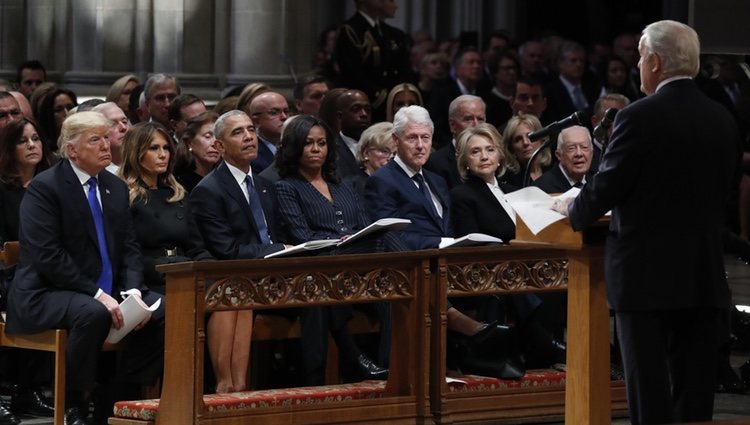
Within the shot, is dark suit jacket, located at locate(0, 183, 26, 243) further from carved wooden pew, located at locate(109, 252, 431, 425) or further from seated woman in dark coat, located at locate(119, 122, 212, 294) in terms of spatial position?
carved wooden pew, located at locate(109, 252, 431, 425)

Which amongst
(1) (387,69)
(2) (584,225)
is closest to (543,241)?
(2) (584,225)

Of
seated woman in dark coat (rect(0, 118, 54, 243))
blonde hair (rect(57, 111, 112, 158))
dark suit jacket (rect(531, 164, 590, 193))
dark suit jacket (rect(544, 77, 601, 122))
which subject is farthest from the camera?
dark suit jacket (rect(544, 77, 601, 122))

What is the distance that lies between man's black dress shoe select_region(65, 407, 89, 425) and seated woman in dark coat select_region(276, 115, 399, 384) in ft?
4.15

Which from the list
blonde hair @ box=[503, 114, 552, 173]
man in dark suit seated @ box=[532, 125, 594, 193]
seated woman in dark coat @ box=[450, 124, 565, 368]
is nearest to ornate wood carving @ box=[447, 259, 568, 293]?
seated woman in dark coat @ box=[450, 124, 565, 368]

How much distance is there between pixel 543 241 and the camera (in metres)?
6.32

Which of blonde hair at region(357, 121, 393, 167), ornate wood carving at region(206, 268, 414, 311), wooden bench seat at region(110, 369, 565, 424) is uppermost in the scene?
blonde hair at region(357, 121, 393, 167)

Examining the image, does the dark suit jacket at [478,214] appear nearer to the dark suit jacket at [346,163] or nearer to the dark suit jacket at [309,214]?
the dark suit jacket at [309,214]

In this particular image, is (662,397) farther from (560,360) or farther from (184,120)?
(184,120)

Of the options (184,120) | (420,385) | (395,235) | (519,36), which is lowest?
(420,385)

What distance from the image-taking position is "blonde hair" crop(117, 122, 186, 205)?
28.3ft

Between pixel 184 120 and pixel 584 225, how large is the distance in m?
4.55

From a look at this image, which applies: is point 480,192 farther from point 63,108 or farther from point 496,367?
point 63,108

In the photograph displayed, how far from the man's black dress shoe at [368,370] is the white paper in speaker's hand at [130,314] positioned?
1.09m

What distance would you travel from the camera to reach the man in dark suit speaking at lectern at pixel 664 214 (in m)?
6.01
